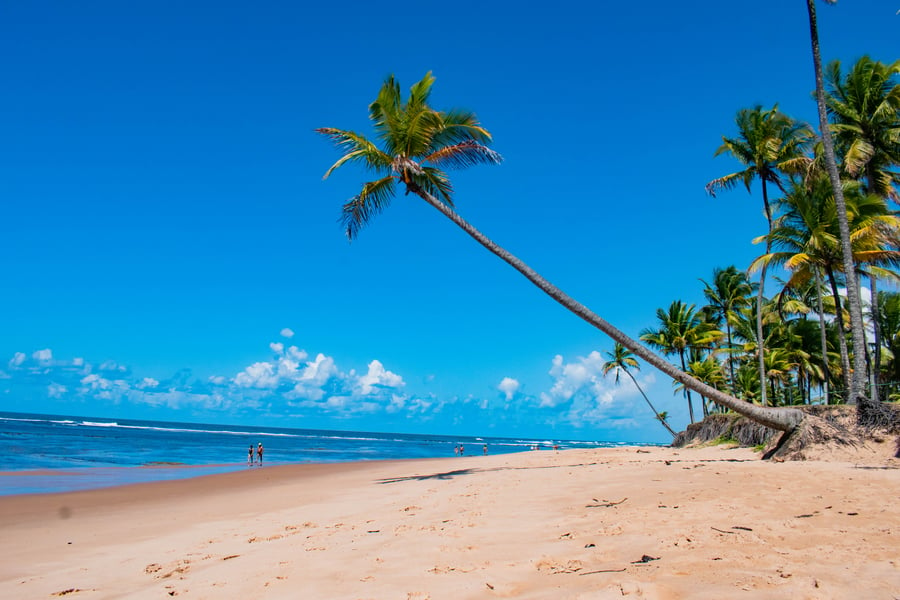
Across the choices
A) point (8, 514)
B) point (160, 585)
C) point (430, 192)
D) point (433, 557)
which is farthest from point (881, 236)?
point (8, 514)

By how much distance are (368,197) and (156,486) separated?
1150 centimetres

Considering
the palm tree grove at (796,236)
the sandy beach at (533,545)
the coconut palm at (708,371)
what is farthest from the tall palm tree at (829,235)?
the coconut palm at (708,371)

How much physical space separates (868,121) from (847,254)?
11.2 m

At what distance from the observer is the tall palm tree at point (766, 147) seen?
78.0 ft

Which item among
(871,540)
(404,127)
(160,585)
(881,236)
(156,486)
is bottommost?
(156,486)

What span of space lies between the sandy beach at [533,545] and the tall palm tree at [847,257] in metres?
2.87

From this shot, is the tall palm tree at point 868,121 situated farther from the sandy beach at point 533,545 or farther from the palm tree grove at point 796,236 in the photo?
the sandy beach at point 533,545

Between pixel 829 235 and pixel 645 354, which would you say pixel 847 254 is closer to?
pixel 829 235

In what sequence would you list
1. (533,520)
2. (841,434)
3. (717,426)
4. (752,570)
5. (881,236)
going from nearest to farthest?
(752,570) → (533,520) → (841,434) → (881,236) → (717,426)

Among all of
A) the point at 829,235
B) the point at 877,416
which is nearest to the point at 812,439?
the point at 877,416

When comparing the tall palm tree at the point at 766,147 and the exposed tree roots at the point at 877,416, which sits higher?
the tall palm tree at the point at 766,147

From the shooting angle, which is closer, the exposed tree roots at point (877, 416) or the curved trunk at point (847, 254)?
the exposed tree roots at point (877, 416)

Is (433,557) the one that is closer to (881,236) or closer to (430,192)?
(430,192)

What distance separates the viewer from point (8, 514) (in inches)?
441
